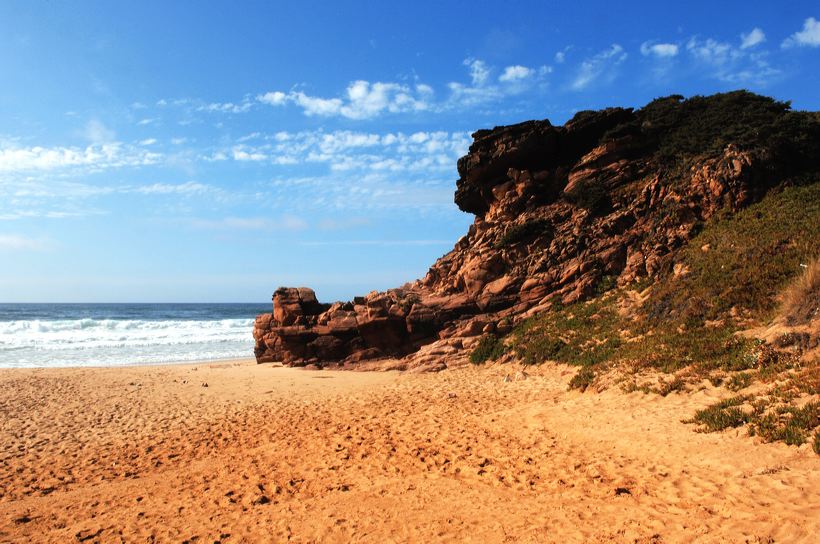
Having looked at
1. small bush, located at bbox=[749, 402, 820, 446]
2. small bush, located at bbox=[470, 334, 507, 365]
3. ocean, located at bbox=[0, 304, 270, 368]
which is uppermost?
small bush, located at bbox=[749, 402, 820, 446]

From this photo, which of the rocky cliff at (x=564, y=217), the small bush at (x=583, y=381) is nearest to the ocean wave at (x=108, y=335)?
the rocky cliff at (x=564, y=217)

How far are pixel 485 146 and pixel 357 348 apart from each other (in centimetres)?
1595

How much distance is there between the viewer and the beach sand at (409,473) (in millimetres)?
6922

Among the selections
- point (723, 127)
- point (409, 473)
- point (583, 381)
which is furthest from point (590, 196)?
point (409, 473)

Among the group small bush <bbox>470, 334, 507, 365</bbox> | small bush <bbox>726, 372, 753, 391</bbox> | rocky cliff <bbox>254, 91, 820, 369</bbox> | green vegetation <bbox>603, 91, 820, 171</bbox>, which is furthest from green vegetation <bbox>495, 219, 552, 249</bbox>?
small bush <bbox>726, 372, 753, 391</bbox>

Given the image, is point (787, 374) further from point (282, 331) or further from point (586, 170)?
point (282, 331)

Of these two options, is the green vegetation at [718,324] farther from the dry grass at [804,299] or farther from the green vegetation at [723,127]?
the green vegetation at [723,127]

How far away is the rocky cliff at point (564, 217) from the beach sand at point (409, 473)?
9.22 metres

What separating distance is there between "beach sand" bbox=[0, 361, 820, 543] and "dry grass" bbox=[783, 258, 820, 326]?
3667 mm

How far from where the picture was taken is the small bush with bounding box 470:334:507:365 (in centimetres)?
2298

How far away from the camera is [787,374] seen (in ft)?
34.2

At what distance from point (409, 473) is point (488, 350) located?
14410 millimetres

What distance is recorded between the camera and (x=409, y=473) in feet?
31.5

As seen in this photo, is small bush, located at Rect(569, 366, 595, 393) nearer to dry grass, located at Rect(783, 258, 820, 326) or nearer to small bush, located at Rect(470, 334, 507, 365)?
dry grass, located at Rect(783, 258, 820, 326)
